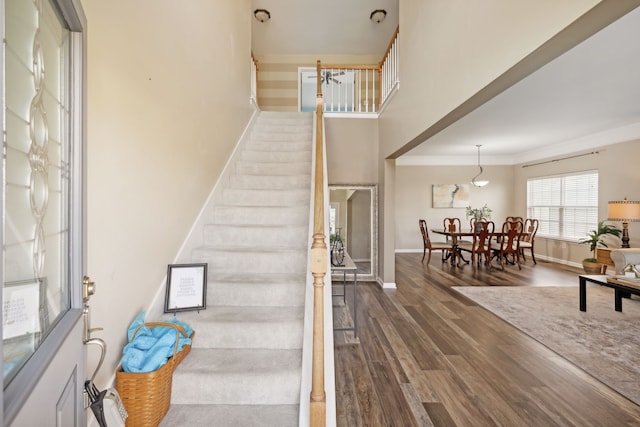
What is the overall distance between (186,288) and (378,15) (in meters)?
6.33

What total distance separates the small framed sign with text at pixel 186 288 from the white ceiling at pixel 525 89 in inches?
139

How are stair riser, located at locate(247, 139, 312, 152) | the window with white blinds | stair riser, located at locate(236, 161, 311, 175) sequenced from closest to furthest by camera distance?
stair riser, located at locate(236, 161, 311, 175)
stair riser, located at locate(247, 139, 312, 152)
the window with white blinds

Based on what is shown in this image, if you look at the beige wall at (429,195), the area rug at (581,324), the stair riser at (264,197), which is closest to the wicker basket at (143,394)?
the stair riser at (264,197)

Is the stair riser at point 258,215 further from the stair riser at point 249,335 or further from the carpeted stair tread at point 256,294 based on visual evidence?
the stair riser at point 249,335

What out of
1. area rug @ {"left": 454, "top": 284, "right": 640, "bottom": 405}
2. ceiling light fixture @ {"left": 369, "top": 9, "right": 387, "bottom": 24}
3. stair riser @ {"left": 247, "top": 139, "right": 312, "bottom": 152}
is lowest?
area rug @ {"left": 454, "top": 284, "right": 640, "bottom": 405}

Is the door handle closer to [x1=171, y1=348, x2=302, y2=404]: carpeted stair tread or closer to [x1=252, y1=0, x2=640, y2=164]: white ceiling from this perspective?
[x1=171, y1=348, x2=302, y2=404]: carpeted stair tread

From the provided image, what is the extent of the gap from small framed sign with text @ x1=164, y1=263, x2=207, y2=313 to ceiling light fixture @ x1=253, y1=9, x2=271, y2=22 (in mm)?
5853

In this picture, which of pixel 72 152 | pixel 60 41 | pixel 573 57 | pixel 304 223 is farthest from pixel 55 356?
pixel 573 57

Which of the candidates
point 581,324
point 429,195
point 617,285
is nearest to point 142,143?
point 581,324

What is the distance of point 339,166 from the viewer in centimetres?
525

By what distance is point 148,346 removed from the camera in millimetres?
1556

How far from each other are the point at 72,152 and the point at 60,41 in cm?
34

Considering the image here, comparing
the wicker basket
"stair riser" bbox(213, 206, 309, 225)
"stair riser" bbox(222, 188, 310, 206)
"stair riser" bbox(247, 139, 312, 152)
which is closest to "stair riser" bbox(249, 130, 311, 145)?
"stair riser" bbox(247, 139, 312, 152)

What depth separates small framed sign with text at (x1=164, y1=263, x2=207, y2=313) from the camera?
2.04 meters
